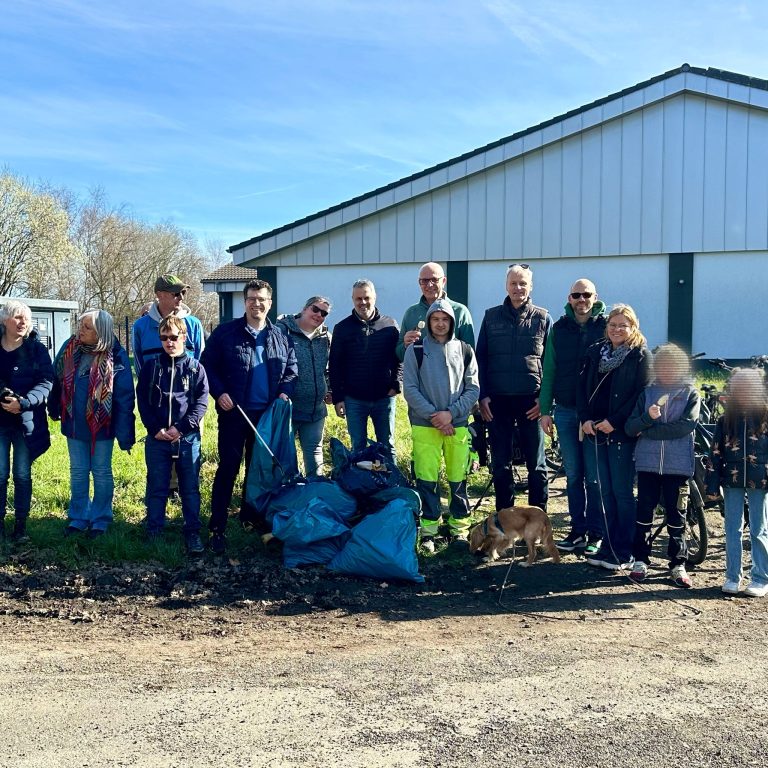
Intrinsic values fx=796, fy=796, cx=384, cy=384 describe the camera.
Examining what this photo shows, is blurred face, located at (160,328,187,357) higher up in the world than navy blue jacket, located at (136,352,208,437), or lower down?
higher up

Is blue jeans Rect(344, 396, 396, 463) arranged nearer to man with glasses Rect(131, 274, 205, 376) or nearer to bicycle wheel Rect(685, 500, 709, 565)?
man with glasses Rect(131, 274, 205, 376)

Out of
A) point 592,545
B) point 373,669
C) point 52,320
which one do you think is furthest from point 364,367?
point 52,320

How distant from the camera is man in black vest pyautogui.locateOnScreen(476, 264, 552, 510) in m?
6.73

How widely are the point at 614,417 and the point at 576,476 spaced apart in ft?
2.63

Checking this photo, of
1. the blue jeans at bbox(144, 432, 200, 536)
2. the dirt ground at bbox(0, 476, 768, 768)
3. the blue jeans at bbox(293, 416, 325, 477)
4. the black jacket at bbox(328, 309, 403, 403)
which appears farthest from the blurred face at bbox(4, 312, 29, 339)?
the black jacket at bbox(328, 309, 403, 403)

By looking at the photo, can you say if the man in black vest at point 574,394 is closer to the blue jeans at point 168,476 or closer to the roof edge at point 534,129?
the blue jeans at point 168,476

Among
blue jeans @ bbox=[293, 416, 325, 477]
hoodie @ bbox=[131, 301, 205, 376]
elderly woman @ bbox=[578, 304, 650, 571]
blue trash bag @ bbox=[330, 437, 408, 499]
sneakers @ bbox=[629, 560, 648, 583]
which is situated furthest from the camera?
blue jeans @ bbox=[293, 416, 325, 477]

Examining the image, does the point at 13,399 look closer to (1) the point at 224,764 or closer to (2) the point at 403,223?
(1) the point at 224,764

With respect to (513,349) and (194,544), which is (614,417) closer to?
(513,349)

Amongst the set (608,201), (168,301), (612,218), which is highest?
(608,201)

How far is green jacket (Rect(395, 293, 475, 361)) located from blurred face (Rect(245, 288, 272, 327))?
1225mm

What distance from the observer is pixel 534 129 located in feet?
49.5

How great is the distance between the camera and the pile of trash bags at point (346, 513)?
5.68m

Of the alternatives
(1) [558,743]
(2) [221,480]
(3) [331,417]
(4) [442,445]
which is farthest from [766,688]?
(3) [331,417]
